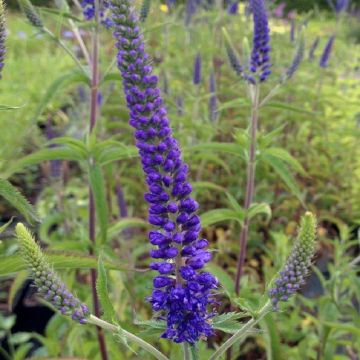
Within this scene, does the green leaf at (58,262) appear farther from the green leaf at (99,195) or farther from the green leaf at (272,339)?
the green leaf at (272,339)

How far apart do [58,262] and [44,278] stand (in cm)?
33

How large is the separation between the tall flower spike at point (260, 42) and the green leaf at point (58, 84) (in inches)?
42.9

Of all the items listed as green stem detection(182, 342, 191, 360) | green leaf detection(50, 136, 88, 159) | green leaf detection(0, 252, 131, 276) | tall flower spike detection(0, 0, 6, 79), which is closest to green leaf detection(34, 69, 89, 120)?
green leaf detection(50, 136, 88, 159)

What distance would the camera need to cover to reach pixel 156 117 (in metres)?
1.34

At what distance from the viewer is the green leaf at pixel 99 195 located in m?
2.62

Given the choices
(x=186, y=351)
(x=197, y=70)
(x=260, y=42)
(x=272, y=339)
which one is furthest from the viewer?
(x=197, y=70)

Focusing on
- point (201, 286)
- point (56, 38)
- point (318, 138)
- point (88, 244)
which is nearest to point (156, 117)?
point (201, 286)

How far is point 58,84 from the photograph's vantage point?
2811 mm

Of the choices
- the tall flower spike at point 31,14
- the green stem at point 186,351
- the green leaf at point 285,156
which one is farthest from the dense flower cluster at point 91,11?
the green stem at point 186,351

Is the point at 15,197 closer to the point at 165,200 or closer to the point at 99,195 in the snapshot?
the point at 165,200

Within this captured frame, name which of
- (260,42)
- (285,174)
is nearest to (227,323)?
(285,174)

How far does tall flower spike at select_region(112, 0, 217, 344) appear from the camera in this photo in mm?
1323

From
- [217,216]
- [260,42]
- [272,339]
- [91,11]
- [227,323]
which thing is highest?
[91,11]

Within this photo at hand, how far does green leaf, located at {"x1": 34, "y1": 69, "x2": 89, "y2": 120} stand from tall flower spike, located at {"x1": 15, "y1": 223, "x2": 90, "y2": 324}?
148 centimetres
